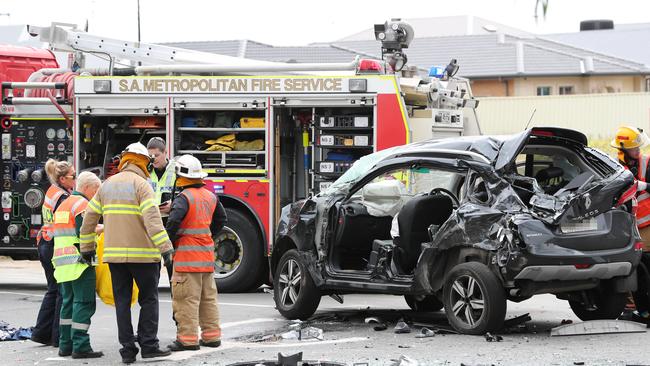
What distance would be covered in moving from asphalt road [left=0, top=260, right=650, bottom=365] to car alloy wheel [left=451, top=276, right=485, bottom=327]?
19cm

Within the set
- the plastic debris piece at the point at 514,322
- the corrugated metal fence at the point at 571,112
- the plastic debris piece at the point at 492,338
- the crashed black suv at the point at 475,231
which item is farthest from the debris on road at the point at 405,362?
the corrugated metal fence at the point at 571,112

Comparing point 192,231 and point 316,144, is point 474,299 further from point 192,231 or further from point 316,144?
point 316,144

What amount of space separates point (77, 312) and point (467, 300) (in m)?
3.21

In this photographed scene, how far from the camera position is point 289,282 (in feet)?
38.2

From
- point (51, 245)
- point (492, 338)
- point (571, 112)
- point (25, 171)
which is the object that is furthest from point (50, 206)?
point (571, 112)

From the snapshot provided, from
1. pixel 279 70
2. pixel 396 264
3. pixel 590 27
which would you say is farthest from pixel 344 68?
pixel 590 27

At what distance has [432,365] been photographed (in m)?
8.51

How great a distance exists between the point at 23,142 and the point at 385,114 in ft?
16.1

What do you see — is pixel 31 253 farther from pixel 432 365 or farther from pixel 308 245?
pixel 432 365

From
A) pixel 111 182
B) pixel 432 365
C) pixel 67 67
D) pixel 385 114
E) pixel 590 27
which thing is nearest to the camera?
pixel 432 365

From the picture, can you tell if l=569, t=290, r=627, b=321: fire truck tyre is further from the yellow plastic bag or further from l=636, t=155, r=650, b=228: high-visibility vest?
the yellow plastic bag

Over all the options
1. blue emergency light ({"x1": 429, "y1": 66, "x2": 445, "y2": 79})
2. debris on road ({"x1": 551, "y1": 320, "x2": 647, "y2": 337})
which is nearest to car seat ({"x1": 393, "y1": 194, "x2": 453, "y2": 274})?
debris on road ({"x1": 551, "y1": 320, "x2": 647, "y2": 337})

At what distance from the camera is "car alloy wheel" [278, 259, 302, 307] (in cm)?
1154

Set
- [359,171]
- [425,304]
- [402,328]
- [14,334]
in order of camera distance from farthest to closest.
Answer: [425,304], [359,171], [14,334], [402,328]
